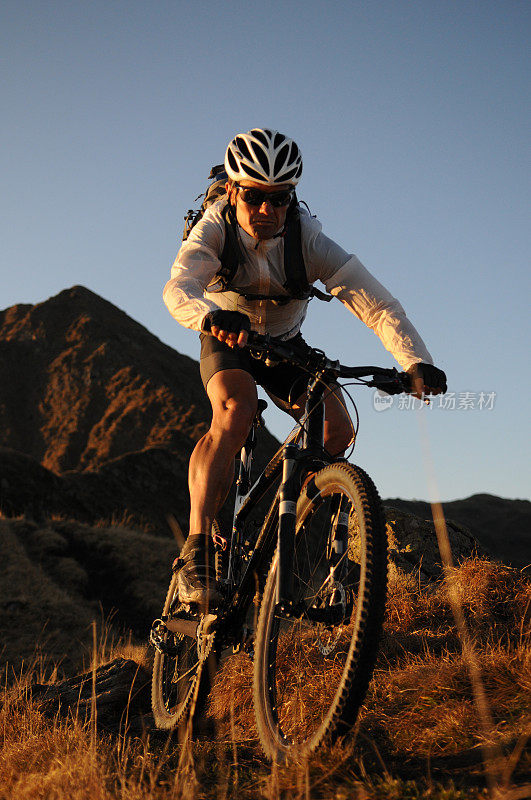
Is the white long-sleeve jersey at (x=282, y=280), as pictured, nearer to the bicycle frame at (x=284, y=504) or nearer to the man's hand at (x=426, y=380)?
the man's hand at (x=426, y=380)

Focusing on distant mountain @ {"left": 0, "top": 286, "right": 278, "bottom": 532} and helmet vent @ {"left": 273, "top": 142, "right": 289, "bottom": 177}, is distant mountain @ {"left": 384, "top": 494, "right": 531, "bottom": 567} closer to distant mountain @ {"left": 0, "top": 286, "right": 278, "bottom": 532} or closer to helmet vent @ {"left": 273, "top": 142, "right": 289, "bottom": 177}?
distant mountain @ {"left": 0, "top": 286, "right": 278, "bottom": 532}

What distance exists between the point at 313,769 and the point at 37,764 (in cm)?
131

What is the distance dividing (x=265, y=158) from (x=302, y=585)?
2145 mm

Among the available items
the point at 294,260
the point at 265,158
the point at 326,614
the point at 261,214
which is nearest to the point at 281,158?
the point at 265,158

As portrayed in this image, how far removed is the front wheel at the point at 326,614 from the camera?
249cm

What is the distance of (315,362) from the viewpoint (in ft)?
10.1

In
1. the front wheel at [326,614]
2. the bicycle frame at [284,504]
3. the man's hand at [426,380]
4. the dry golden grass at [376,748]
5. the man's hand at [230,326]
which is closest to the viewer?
the dry golden grass at [376,748]

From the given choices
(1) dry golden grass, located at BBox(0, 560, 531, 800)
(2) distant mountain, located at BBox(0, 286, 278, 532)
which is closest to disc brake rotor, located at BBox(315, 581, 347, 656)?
(1) dry golden grass, located at BBox(0, 560, 531, 800)

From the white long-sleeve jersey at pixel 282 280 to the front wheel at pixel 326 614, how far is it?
37.1 inches

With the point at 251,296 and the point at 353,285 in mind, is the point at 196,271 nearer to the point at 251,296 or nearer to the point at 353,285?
the point at 251,296

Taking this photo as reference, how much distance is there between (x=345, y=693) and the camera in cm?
248

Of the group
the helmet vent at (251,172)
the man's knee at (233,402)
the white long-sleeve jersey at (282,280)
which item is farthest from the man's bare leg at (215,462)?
the helmet vent at (251,172)

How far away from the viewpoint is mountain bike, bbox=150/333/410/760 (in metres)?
2.54

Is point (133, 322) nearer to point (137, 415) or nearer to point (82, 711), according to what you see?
point (137, 415)
